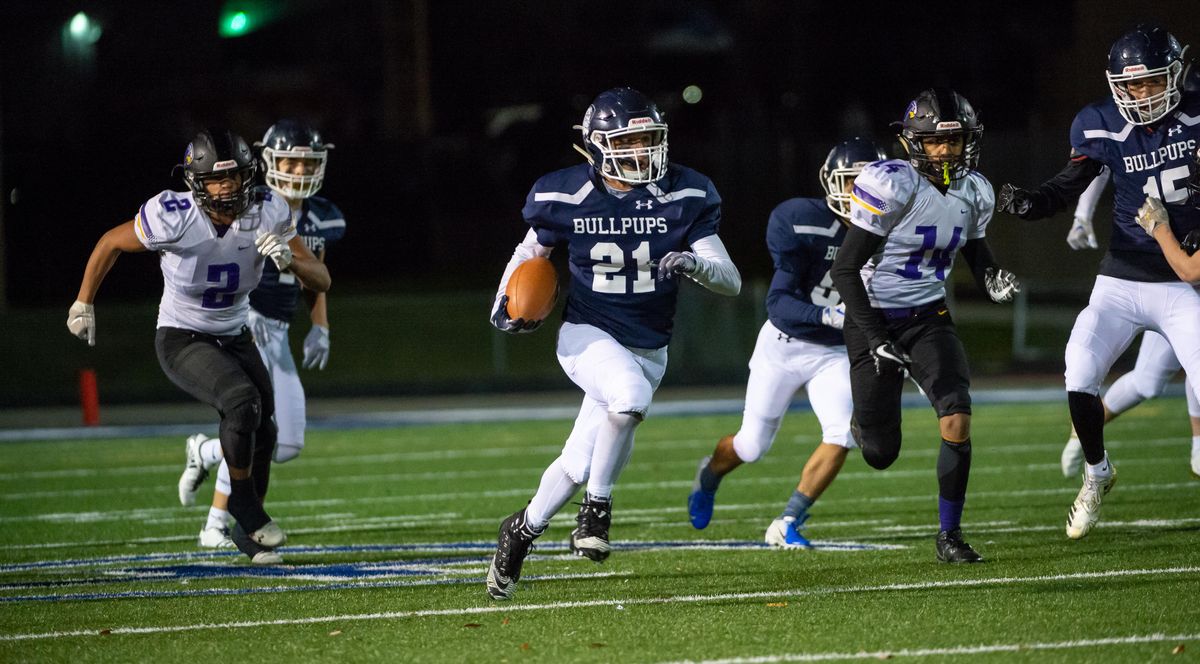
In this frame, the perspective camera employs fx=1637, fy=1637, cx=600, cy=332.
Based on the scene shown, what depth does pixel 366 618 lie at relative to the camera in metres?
4.89

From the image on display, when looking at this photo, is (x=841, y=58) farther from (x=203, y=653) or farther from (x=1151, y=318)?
(x=203, y=653)

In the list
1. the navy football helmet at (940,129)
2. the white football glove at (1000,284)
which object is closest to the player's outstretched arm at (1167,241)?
the white football glove at (1000,284)

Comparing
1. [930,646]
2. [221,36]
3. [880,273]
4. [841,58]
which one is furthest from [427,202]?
[930,646]

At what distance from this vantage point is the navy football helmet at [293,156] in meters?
7.00

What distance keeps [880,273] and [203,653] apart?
2798 mm

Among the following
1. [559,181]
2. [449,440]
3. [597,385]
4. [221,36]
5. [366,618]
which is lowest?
[449,440]

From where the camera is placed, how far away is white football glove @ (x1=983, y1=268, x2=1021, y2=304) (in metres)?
5.77

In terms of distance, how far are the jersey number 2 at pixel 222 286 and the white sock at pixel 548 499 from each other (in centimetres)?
177

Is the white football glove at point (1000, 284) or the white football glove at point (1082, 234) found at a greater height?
the white football glove at point (1082, 234)

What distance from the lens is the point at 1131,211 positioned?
591cm

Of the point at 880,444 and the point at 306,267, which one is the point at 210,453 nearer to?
the point at 306,267

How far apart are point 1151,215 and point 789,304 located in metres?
1.49

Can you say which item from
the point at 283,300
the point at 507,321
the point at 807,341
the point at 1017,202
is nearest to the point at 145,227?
the point at 283,300

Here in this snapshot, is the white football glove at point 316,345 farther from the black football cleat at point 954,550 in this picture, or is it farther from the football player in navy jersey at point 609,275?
the black football cleat at point 954,550
